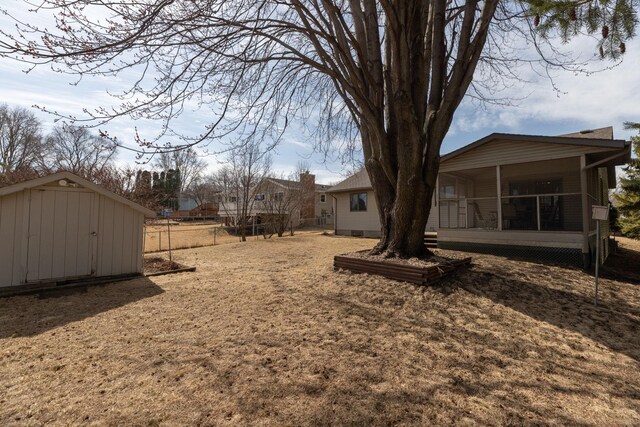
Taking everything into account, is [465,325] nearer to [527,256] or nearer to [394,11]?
[394,11]

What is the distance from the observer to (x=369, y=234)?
17203mm

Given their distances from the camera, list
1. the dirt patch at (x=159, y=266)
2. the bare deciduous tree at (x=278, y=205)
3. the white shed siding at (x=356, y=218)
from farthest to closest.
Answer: the bare deciduous tree at (x=278, y=205) < the white shed siding at (x=356, y=218) < the dirt patch at (x=159, y=266)

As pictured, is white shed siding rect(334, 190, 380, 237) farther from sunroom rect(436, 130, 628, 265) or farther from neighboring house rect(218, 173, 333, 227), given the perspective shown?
sunroom rect(436, 130, 628, 265)

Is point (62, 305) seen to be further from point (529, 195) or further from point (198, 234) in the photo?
point (198, 234)

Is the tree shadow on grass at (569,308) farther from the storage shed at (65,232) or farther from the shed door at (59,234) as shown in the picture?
the shed door at (59,234)

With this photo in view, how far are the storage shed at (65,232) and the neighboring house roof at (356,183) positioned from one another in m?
11.7

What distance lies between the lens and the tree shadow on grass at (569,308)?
3885 millimetres

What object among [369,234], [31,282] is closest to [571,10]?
[31,282]

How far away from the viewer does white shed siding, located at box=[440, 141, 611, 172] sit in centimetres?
804

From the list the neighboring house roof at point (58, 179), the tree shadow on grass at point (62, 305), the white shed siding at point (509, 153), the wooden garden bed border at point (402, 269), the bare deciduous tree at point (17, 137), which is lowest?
the tree shadow on grass at point (62, 305)

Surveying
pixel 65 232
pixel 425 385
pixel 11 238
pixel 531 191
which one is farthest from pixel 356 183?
pixel 425 385

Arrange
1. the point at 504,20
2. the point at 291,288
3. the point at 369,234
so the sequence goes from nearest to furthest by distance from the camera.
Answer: the point at 291,288 → the point at 504,20 → the point at 369,234

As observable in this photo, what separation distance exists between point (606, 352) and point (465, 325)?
4.73 feet

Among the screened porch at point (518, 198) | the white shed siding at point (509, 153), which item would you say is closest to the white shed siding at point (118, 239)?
the screened porch at point (518, 198)
